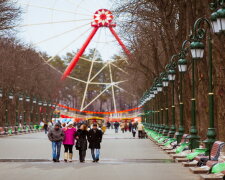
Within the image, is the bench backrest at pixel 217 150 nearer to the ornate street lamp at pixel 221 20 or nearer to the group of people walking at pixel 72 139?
the ornate street lamp at pixel 221 20

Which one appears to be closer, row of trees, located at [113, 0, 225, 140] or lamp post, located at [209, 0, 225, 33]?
lamp post, located at [209, 0, 225, 33]

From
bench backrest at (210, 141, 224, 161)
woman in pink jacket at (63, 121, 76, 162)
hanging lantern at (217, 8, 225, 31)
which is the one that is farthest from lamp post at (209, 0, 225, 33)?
woman in pink jacket at (63, 121, 76, 162)

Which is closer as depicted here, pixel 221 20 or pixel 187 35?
pixel 221 20

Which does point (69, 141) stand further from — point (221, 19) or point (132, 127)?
point (132, 127)

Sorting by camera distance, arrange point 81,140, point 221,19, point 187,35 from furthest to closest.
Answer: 1. point 187,35
2. point 81,140
3. point 221,19

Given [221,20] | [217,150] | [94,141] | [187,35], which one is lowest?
[217,150]

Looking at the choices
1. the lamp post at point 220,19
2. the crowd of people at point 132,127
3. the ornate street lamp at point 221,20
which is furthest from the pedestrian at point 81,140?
the crowd of people at point 132,127

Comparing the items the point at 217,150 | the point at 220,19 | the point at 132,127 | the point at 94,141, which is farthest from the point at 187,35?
the point at 132,127

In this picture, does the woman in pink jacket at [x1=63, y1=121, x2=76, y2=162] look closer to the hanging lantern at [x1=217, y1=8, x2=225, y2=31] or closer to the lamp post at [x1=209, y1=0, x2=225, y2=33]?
the lamp post at [x1=209, y1=0, x2=225, y2=33]

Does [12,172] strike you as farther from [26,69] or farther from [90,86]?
[90,86]

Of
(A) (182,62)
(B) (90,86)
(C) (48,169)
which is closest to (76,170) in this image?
(C) (48,169)

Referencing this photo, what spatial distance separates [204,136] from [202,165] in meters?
8.19

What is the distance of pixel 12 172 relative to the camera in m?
20.3

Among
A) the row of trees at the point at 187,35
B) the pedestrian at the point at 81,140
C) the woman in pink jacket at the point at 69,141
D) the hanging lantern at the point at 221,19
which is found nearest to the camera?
the hanging lantern at the point at 221,19
